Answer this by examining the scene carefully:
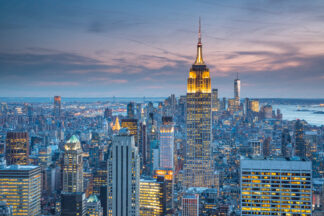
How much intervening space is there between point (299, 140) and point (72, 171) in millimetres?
27730

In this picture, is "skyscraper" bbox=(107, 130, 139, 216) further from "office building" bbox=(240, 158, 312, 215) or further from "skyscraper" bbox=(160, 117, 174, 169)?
"skyscraper" bbox=(160, 117, 174, 169)

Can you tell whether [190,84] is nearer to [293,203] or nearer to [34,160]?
[34,160]

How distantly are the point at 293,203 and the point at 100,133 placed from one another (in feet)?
135

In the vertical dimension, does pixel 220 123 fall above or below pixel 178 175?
above

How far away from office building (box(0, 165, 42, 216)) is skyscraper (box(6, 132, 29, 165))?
1050cm

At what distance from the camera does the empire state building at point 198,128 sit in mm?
45844

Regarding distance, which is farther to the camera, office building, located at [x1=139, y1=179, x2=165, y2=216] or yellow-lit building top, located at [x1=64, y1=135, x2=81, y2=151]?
yellow-lit building top, located at [x1=64, y1=135, x2=81, y2=151]

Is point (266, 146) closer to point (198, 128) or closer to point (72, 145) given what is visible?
point (198, 128)

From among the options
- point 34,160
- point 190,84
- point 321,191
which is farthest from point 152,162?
point 321,191

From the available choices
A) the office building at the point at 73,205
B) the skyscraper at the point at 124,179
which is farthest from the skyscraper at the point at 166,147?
the skyscraper at the point at 124,179

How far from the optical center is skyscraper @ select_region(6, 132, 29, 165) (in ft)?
141

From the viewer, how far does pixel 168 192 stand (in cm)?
3588

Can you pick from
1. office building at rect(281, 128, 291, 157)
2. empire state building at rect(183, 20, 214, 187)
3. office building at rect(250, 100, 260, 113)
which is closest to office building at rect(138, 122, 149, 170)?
empire state building at rect(183, 20, 214, 187)

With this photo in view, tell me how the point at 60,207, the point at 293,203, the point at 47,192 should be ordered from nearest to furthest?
the point at 293,203 < the point at 60,207 < the point at 47,192
